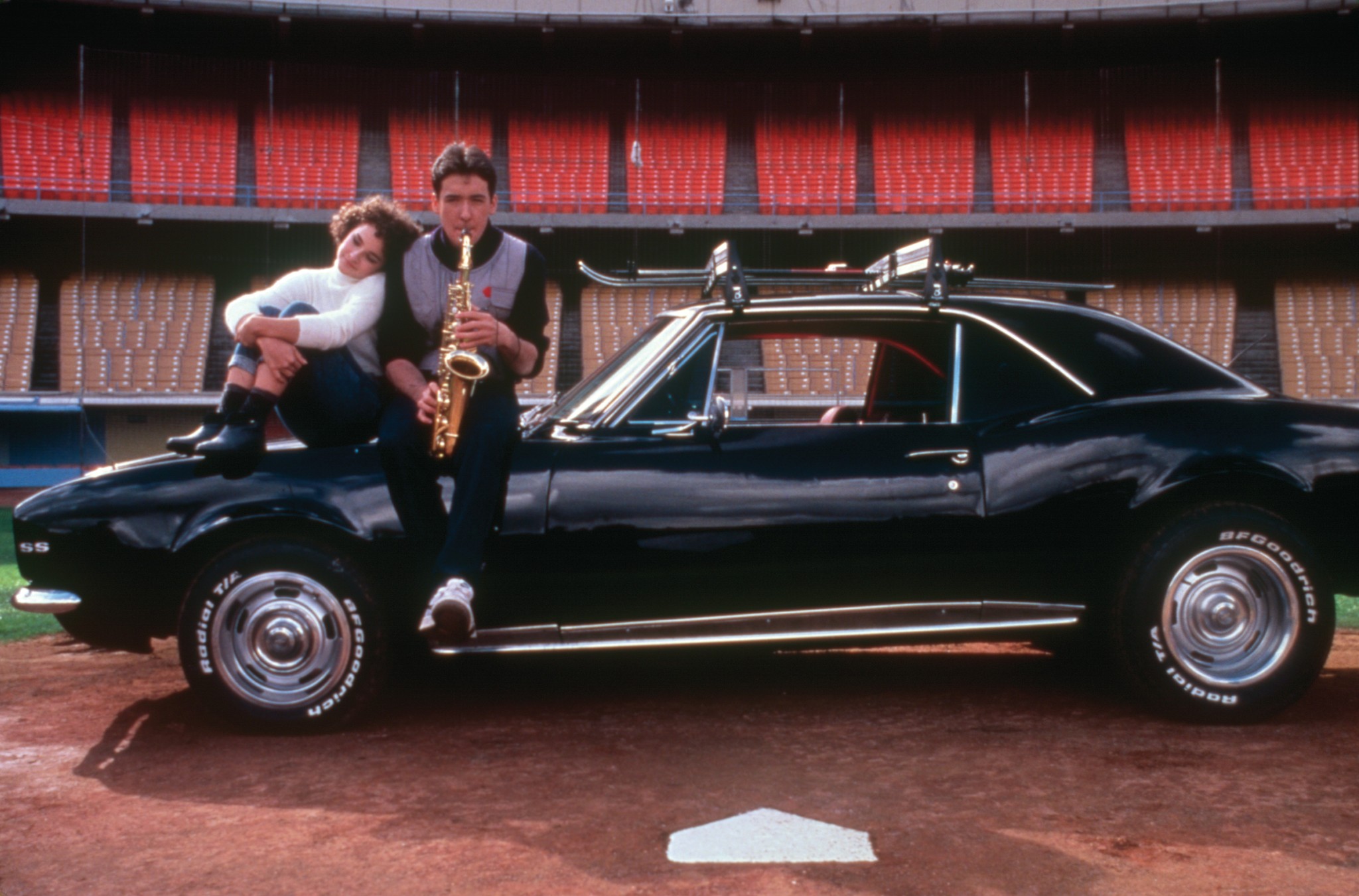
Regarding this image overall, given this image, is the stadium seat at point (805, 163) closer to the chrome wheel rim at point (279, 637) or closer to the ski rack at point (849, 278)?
the ski rack at point (849, 278)

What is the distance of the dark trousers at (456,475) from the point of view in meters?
3.55

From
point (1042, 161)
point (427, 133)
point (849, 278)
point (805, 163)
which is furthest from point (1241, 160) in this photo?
point (849, 278)

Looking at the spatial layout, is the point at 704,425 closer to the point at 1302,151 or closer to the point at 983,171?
the point at 983,171

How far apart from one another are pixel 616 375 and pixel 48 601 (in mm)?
2188

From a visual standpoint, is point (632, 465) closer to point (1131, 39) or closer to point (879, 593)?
point (879, 593)

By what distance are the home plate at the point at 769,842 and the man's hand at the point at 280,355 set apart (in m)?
2.12

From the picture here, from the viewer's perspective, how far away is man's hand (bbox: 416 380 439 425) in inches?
143

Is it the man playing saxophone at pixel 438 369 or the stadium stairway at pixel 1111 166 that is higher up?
the stadium stairway at pixel 1111 166

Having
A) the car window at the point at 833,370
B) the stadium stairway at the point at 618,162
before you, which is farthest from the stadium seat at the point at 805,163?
the car window at the point at 833,370

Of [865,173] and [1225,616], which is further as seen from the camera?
[865,173]

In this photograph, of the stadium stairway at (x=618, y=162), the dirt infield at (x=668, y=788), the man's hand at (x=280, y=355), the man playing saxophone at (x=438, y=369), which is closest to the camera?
the dirt infield at (x=668, y=788)

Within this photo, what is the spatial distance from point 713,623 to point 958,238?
15.9 m

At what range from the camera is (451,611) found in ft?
11.2

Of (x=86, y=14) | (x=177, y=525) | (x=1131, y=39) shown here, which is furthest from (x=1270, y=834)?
(x=86, y=14)
